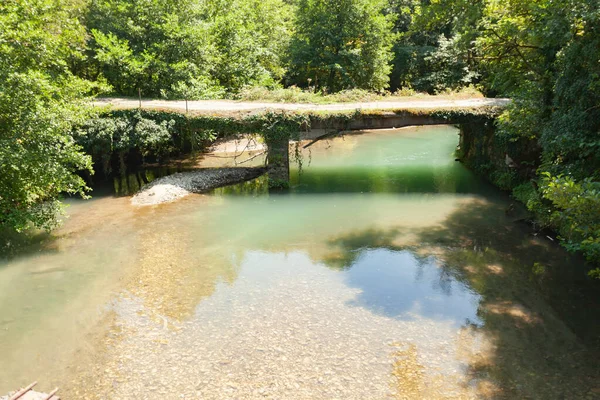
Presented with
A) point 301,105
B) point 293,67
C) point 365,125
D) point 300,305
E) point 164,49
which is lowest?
point 300,305

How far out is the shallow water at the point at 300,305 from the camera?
35.1 feet

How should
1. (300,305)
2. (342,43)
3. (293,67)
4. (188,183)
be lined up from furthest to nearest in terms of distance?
(293,67), (342,43), (188,183), (300,305)

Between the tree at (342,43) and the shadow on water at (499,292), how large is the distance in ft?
65.5

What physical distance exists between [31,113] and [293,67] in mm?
26278

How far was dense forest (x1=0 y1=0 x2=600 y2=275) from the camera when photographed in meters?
14.0

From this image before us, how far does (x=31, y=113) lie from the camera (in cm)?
1600

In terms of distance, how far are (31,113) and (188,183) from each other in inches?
412

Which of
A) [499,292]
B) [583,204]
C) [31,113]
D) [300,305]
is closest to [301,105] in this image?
[31,113]

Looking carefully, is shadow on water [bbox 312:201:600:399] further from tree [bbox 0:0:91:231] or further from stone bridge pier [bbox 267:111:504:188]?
tree [bbox 0:0:91:231]

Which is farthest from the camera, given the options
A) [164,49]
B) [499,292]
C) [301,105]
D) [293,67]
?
Answer: [293,67]

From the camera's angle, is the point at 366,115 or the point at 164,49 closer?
→ the point at 366,115

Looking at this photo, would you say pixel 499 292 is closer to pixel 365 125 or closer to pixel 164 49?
pixel 365 125

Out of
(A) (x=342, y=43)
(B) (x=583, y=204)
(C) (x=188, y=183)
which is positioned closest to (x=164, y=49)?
(C) (x=188, y=183)

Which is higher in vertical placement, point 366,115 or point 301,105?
point 301,105
